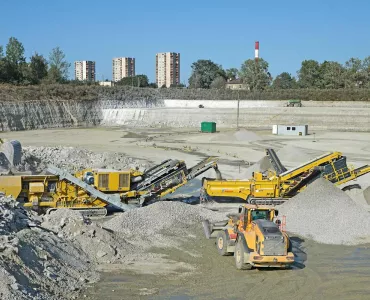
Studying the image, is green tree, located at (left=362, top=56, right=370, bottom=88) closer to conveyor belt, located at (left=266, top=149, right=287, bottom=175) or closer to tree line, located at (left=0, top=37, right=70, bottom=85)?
tree line, located at (left=0, top=37, right=70, bottom=85)

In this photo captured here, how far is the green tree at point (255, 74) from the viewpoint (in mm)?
114438

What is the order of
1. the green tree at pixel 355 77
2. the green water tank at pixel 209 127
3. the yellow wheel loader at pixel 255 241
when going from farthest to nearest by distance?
1. the green tree at pixel 355 77
2. the green water tank at pixel 209 127
3. the yellow wheel loader at pixel 255 241

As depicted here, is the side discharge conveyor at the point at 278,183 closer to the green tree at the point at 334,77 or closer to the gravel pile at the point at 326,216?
the gravel pile at the point at 326,216

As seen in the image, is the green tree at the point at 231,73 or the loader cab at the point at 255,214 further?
the green tree at the point at 231,73

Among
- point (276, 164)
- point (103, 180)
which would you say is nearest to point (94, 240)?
point (103, 180)

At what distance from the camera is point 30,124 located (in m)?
59.2

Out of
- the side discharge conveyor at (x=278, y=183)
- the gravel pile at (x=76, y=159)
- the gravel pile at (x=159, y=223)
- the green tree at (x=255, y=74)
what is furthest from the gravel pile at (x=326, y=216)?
the green tree at (x=255, y=74)

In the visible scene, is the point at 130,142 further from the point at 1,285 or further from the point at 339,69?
the point at 339,69

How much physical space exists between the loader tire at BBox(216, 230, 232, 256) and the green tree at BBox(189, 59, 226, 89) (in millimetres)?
124779

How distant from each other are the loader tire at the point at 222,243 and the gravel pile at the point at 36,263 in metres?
3.44

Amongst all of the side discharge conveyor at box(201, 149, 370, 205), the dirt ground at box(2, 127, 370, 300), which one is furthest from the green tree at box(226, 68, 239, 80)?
the dirt ground at box(2, 127, 370, 300)

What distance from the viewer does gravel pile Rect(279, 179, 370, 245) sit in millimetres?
16297

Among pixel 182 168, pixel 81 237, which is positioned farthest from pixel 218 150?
pixel 81 237

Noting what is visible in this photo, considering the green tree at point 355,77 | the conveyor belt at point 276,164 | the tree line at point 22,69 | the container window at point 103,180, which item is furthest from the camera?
the green tree at point 355,77
